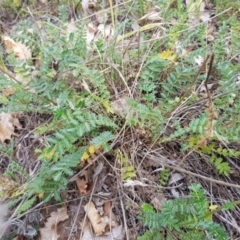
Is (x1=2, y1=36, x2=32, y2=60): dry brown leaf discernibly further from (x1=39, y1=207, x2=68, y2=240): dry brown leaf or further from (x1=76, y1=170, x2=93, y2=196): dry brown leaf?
(x1=39, y1=207, x2=68, y2=240): dry brown leaf

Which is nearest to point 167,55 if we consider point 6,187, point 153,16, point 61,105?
Result: point 153,16

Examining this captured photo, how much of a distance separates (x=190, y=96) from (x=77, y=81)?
50 centimetres

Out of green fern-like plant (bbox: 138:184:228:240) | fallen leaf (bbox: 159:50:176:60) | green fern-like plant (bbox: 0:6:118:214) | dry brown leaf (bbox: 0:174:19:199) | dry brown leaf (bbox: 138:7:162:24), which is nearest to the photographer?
green fern-like plant (bbox: 138:184:228:240)

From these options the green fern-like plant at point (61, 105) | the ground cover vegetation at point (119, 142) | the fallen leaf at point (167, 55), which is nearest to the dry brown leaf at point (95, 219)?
the ground cover vegetation at point (119, 142)

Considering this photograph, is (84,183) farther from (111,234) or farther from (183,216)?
(183,216)

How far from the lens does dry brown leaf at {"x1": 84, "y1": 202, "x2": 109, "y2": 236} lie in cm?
139

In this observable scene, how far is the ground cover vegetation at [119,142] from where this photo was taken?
52.7 inches

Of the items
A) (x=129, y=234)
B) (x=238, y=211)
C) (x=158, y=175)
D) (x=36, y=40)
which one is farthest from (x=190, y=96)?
(x=36, y=40)

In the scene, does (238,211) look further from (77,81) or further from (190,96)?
(77,81)

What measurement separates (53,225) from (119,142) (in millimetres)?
412

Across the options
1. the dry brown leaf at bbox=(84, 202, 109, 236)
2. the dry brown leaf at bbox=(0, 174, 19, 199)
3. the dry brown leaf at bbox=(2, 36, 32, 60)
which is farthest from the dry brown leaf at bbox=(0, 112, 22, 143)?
the dry brown leaf at bbox=(84, 202, 109, 236)

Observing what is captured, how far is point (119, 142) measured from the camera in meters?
1.50

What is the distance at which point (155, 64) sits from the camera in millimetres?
1576

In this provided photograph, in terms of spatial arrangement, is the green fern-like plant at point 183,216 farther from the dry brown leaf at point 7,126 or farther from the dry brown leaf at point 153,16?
the dry brown leaf at point 153,16
